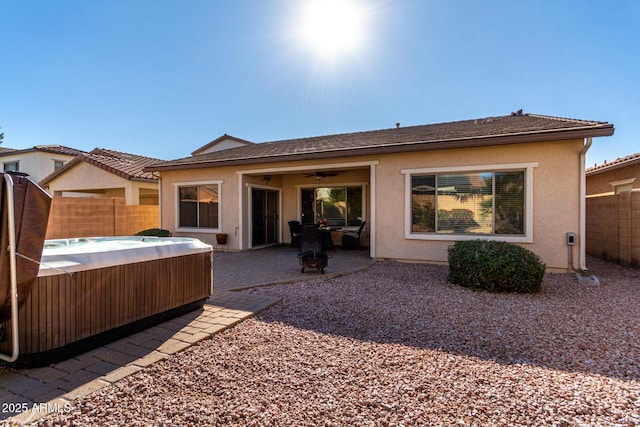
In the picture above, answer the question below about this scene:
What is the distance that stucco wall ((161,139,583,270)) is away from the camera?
680cm

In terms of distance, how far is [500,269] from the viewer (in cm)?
549

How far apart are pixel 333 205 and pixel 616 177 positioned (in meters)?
10.8

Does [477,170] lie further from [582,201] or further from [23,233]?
[23,233]

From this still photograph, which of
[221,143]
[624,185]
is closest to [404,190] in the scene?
[624,185]

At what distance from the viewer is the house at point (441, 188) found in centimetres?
681

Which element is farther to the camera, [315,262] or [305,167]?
[305,167]

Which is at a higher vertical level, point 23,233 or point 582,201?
point 582,201

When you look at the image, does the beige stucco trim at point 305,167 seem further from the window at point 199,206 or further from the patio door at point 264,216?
the window at point 199,206

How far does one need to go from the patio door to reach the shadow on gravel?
549 cm

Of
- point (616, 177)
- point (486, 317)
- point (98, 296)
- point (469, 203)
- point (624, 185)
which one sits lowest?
point (486, 317)

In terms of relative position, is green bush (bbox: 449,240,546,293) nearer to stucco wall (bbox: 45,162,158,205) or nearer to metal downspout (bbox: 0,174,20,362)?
metal downspout (bbox: 0,174,20,362)

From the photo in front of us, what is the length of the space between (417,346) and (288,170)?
722 cm

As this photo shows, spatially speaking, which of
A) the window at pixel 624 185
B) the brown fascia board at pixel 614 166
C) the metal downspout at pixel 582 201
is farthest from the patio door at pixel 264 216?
the window at pixel 624 185

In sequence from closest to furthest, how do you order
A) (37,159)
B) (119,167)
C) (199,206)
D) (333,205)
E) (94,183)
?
(199,206) < (333,205) < (119,167) < (94,183) < (37,159)
